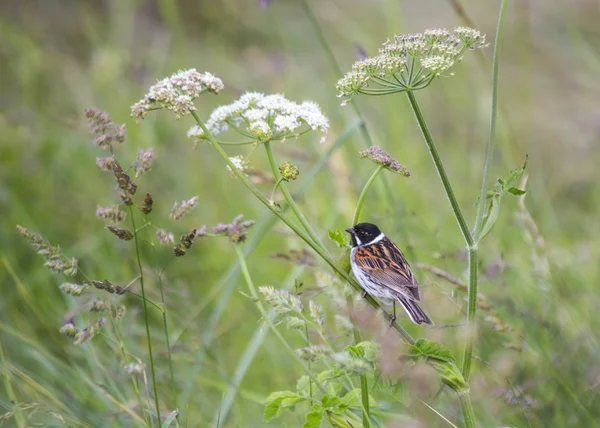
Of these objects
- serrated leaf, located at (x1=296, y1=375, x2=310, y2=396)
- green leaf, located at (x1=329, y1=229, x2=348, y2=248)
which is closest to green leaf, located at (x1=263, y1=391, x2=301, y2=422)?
serrated leaf, located at (x1=296, y1=375, x2=310, y2=396)

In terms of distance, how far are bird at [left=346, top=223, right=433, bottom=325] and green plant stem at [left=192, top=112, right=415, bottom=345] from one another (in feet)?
0.16

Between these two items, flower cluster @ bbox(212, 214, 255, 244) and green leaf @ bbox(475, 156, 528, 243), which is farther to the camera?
flower cluster @ bbox(212, 214, 255, 244)

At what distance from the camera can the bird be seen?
2400mm

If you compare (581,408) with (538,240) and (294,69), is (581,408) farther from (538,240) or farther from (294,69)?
(294,69)

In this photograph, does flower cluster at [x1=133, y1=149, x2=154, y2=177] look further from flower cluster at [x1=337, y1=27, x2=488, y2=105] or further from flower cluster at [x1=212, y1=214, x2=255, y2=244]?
flower cluster at [x1=337, y1=27, x2=488, y2=105]

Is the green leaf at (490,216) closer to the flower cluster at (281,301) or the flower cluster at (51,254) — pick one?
the flower cluster at (281,301)

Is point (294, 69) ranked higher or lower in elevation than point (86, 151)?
higher

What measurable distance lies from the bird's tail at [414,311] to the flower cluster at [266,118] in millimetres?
646

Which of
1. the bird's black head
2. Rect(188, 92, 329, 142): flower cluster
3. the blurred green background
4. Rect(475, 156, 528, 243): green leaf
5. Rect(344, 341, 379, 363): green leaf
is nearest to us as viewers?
Rect(344, 341, 379, 363): green leaf

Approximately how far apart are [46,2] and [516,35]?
5942mm

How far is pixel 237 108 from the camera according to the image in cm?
232

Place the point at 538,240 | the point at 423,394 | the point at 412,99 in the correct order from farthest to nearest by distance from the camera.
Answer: the point at 538,240 → the point at 412,99 → the point at 423,394

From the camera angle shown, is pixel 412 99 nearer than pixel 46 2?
Yes

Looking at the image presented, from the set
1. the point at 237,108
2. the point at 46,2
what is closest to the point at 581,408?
the point at 237,108
